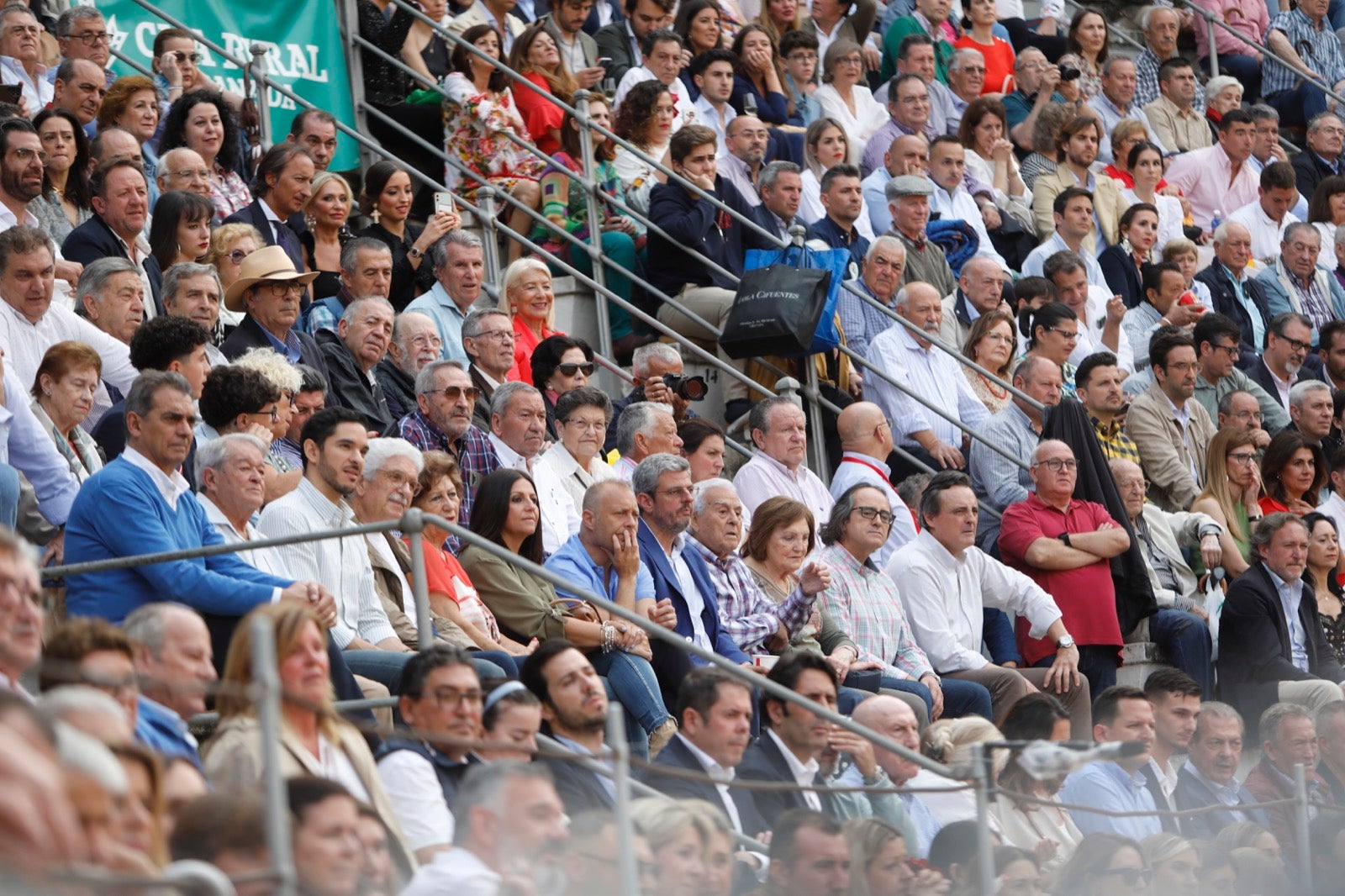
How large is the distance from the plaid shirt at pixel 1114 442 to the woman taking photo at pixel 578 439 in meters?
2.90

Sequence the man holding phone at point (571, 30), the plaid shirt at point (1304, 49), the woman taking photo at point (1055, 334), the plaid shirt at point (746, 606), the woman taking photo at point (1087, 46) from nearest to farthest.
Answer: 1. the plaid shirt at point (746, 606)
2. the woman taking photo at point (1055, 334)
3. the man holding phone at point (571, 30)
4. the woman taking photo at point (1087, 46)
5. the plaid shirt at point (1304, 49)

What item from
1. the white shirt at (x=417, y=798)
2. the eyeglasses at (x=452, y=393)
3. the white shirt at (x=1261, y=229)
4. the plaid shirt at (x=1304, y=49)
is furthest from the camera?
the plaid shirt at (x=1304, y=49)

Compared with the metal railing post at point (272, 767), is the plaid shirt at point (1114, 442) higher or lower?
lower

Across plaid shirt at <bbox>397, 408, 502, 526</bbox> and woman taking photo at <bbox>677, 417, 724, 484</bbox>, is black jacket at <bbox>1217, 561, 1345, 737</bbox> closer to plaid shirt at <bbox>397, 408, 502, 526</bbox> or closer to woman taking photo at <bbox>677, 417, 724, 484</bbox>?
woman taking photo at <bbox>677, 417, 724, 484</bbox>

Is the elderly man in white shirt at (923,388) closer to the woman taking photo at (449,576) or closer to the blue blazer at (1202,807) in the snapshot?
the blue blazer at (1202,807)

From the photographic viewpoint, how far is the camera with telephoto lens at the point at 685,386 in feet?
31.1

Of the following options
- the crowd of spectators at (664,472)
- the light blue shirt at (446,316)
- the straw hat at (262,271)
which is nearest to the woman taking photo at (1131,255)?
the crowd of spectators at (664,472)

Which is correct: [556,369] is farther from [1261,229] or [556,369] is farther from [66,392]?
[1261,229]

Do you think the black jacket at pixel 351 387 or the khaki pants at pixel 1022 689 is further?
the khaki pants at pixel 1022 689

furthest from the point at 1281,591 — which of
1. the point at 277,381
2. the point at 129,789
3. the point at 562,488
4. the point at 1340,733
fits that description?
the point at 129,789

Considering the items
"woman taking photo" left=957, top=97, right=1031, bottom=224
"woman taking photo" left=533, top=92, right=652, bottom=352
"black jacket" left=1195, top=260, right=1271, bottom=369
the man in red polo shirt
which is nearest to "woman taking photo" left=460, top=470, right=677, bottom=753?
the man in red polo shirt

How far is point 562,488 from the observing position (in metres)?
8.16

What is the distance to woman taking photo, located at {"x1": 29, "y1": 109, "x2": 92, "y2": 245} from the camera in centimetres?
852

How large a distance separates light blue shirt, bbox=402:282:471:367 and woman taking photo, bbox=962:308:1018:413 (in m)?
2.69
